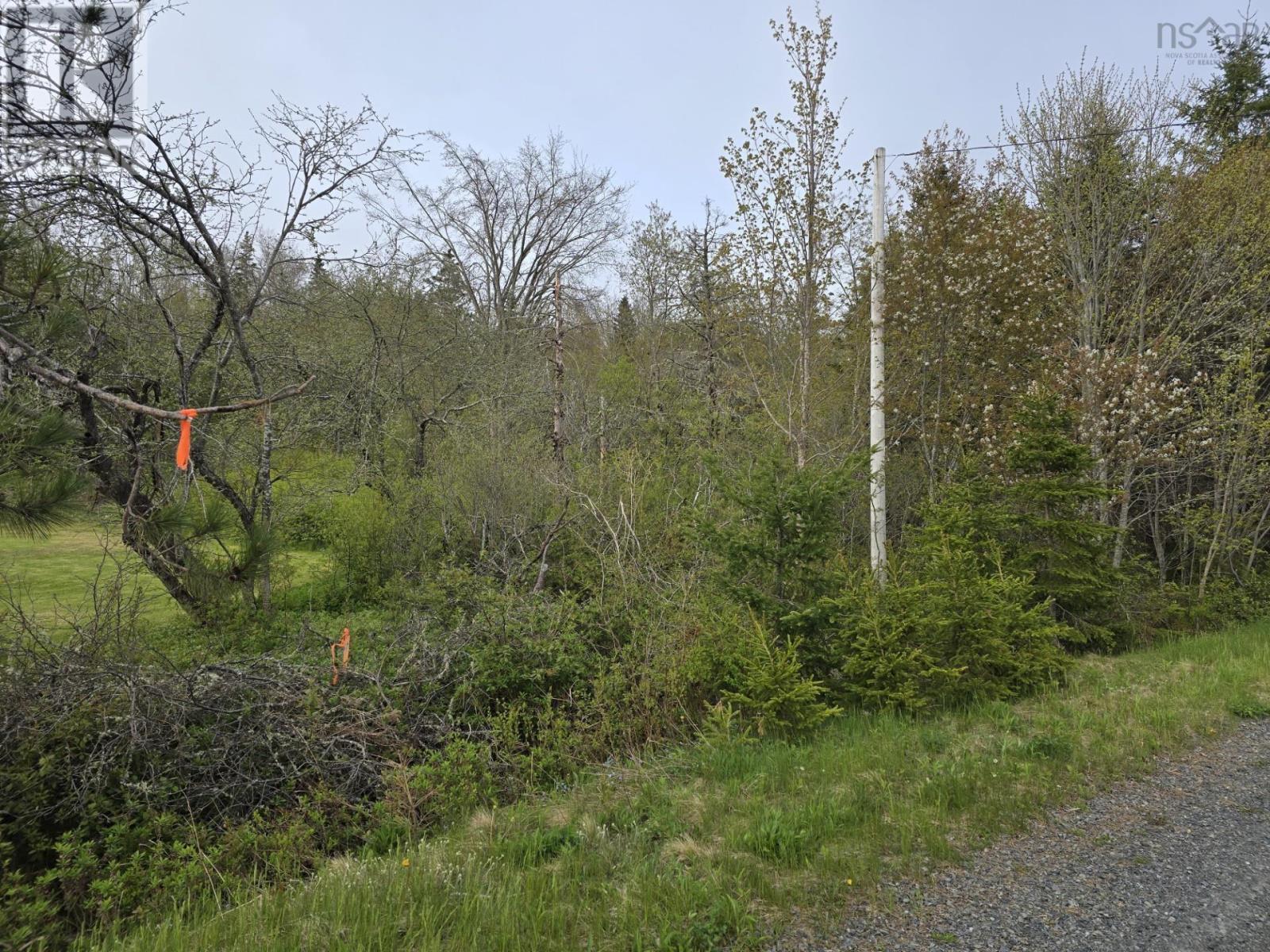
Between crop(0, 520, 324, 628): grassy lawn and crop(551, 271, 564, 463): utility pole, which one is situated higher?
crop(551, 271, 564, 463): utility pole

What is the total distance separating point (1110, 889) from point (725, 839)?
1.71m

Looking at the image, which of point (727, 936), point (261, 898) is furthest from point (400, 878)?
point (727, 936)

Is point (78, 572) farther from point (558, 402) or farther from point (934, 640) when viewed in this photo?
point (934, 640)

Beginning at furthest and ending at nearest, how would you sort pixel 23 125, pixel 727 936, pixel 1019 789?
1. pixel 1019 789
2. pixel 23 125
3. pixel 727 936

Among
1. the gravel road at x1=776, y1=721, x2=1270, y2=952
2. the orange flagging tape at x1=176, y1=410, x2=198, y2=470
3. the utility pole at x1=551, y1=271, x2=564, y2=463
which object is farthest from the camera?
the utility pole at x1=551, y1=271, x2=564, y2=463

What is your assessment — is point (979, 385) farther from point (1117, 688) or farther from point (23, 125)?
point (23, 125)

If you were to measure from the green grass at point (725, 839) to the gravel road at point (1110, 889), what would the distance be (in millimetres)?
160

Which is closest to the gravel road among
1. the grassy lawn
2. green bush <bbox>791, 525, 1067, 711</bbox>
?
green bush <bbox>791, 525, 1067, 711</bbox>

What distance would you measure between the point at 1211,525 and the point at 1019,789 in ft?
32.0

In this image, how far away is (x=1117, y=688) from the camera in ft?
19.0

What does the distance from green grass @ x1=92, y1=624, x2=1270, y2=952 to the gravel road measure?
0.53 ft

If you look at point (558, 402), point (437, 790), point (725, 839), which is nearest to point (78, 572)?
point (558, 402)

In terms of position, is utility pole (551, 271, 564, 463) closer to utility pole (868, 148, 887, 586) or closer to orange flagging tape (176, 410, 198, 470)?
→ utility pole (868, 148, 887, 586)

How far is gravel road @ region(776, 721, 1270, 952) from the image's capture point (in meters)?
2.63
